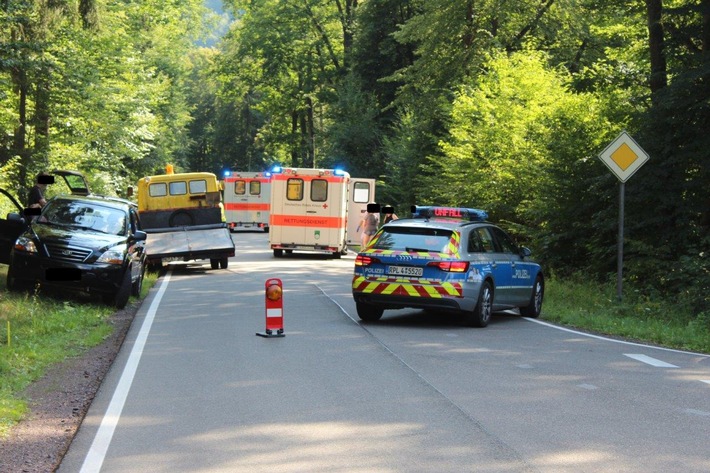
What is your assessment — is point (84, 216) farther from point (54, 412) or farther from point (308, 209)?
point (308, 209)

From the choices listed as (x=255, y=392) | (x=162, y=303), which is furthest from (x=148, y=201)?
(x=255, y=392)

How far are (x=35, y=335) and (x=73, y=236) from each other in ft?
12.7

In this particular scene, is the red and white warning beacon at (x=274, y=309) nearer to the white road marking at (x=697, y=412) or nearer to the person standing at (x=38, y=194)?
the white road marking at (x=697, y=412)

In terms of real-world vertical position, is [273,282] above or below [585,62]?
below

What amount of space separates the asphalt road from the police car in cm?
42

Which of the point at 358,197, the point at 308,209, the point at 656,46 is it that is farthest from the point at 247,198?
the point at 656,46

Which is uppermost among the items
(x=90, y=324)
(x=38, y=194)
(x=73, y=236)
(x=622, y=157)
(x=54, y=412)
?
(x=622, y=157)

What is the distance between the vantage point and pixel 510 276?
16391 mm

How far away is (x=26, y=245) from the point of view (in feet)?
54.7

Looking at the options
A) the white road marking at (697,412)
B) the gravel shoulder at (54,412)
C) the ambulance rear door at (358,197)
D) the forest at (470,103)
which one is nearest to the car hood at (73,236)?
the gravel shoulder at (54,412)

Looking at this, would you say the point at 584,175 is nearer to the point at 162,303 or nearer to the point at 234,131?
the point at 162,303

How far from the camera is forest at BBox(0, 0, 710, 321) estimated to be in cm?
2044

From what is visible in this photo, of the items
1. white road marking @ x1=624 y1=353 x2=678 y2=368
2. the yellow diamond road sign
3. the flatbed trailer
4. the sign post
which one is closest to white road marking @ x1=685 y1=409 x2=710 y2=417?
white road marking @ x1=624 y1=353 x2=678 y2=368

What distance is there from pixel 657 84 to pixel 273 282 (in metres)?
12.0
